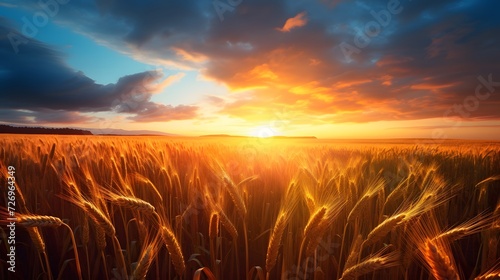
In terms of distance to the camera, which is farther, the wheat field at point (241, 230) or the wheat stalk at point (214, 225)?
the wheat stalk at point (214, 225)

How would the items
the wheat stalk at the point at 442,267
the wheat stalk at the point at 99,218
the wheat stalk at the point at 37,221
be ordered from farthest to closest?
1. the wheat stalk at the point at 99,218
2. the wheat stalk at the point at 37,221
3. the wheat stalk at the point at 442,267

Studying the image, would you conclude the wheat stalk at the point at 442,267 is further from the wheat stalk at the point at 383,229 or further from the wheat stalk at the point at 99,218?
the wheat stalk at the point at 99,218

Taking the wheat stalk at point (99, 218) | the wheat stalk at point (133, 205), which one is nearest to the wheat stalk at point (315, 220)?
the wheat stalk at point (133, 205)

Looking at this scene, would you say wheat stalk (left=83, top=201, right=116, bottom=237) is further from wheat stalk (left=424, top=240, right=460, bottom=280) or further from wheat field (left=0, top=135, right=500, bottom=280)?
wheat stalk (left=424, top=240, right=460, bottom=280)

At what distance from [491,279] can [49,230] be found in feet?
9.87

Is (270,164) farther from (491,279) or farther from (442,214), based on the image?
(491,279)

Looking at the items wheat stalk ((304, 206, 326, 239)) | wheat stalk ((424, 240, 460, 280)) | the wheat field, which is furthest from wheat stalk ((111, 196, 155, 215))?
wheat stalk ((424, 240, 460, 280))

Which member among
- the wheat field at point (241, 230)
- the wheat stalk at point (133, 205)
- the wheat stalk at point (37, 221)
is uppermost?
the wheat stalk at point (133, 205)

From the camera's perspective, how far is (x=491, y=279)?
96 cm

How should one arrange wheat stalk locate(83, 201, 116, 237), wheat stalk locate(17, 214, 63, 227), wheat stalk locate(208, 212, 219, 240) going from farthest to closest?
wheat stalk locate(208, 212, 219, 240), wheat stalk locate(83, 201, 116, 237), wheat stalk locate(17, 214, 63, 227)

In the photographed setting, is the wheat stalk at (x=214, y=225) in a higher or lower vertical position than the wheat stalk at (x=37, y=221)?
lower

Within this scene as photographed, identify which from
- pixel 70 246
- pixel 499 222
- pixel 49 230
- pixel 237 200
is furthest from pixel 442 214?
pixel 49 230

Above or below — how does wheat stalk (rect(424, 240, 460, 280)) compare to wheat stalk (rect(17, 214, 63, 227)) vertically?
below

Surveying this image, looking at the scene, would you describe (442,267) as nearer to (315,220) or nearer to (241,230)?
(315,220)
